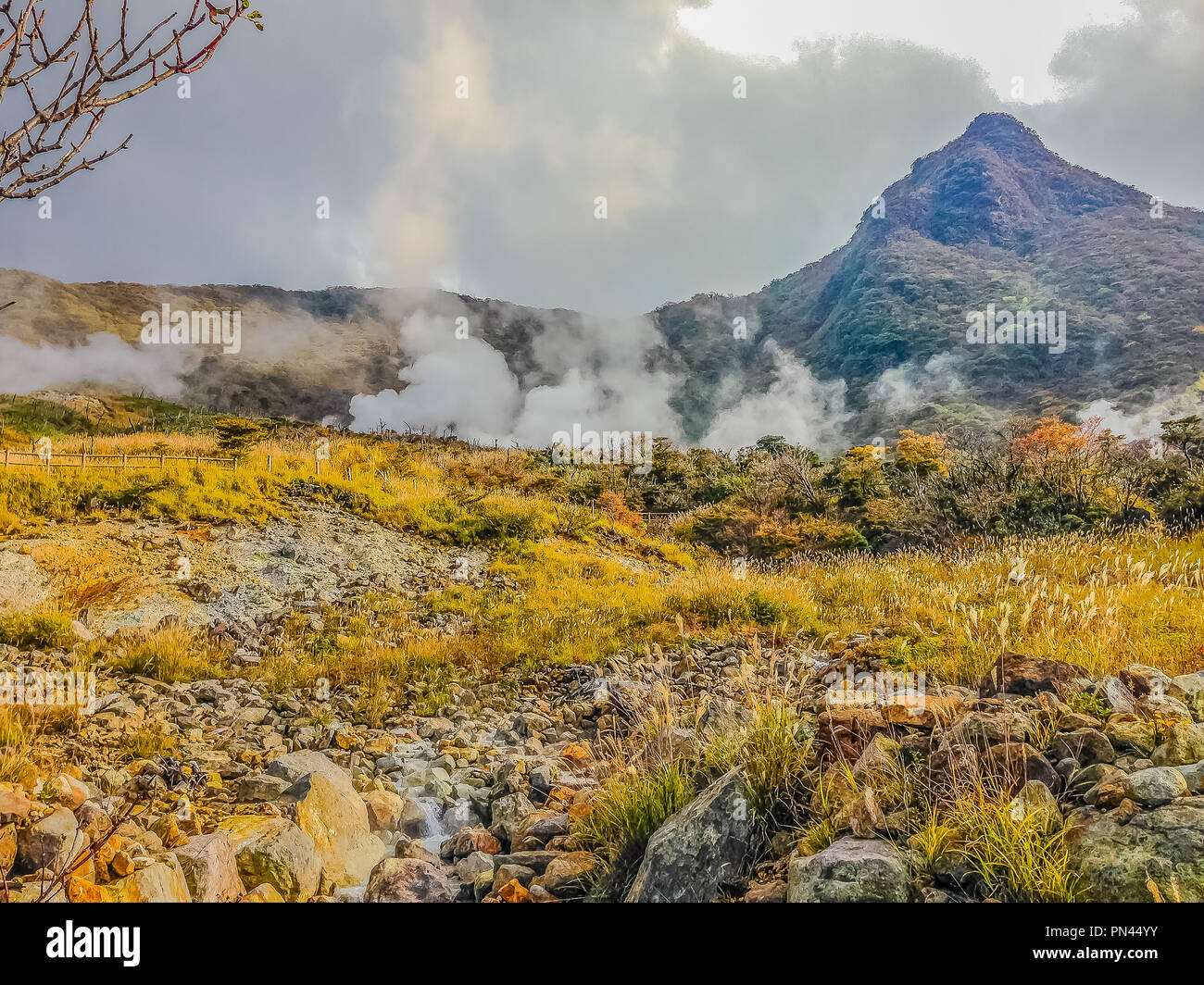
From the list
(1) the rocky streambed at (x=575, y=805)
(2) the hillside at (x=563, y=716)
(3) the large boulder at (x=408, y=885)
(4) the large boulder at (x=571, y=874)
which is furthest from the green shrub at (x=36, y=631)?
(4) the large boulder at (x=571, y=874)

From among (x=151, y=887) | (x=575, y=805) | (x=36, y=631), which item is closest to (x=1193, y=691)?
(x=575, y=805)

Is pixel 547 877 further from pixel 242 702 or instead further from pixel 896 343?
pixel 896 343

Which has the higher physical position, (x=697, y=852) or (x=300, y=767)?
(x=697, y=852)

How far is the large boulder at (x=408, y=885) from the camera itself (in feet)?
9.39

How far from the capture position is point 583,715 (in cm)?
630

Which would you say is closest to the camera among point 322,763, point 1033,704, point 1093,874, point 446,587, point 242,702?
point 1093,874

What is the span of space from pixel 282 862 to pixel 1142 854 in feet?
12.0

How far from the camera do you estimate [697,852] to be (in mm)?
2584

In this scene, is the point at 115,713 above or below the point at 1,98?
below

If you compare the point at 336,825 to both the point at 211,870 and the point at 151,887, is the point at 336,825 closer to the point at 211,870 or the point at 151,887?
the point at 211,870
